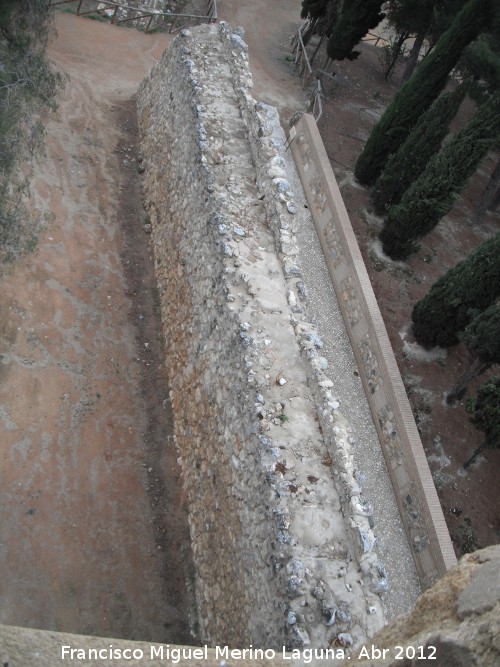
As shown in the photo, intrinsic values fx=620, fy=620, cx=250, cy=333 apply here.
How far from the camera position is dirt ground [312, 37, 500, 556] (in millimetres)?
10820

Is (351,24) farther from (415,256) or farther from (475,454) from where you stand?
(475,454)

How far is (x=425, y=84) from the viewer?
15148mm

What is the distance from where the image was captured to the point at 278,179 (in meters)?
→ 11.3

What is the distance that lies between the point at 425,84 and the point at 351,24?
5.02 meters

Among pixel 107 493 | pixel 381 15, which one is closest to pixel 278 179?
pixel 107 493

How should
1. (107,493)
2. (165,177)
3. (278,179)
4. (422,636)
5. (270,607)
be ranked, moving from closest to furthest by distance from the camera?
1. (422,636)
2. (270,607)
3. (107,493)
4. (278,179)
5. (165,177)

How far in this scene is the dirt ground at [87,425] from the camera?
826 cm

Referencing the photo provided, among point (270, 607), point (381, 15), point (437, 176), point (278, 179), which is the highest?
point (381, 15)

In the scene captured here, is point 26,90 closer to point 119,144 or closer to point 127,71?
point 119,144

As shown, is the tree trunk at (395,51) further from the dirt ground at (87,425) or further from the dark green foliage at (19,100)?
the dark green foliage at (19,100)

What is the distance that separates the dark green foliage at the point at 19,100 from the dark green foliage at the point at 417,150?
794 centimetres

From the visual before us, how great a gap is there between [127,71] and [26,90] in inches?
240

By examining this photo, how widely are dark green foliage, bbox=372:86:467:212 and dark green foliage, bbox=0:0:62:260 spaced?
7.94m

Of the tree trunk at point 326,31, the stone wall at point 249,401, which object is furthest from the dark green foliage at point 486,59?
the tree trunk at point 326,31
